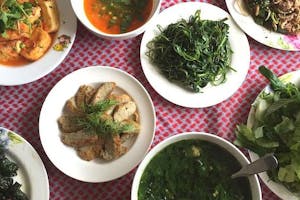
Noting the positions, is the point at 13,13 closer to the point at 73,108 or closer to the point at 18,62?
the point at 18,62

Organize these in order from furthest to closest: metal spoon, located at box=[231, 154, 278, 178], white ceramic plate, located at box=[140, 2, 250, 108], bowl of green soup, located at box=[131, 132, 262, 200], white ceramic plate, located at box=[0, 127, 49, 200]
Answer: white ceramic plate, located at box=[140, 2, 250, 108] → white ceramic plate, located at box=[0, 127, 49, 200] → bowl of green soup, located at box=[131, 132, 262, 200] → metal spoon, located at box=[231, 154, 278, 178]

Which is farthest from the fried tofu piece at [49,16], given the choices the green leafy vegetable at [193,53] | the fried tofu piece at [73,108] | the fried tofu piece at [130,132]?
the fried tofu piece at [130,132]

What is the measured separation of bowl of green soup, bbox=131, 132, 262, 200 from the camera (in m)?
2.19

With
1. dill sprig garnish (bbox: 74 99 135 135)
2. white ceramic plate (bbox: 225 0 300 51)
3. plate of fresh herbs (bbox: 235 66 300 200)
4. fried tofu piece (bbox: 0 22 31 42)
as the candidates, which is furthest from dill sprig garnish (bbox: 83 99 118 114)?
white ceramic plate (bbox: 225 0 300 51)

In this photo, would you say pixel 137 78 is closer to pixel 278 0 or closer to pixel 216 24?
pixel 216 24

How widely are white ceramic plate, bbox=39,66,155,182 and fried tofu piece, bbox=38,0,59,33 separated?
0.26m

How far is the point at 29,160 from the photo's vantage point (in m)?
2.30

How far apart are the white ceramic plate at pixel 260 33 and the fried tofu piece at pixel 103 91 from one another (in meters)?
0.73

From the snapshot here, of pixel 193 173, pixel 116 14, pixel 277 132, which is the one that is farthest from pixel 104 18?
pixel 277 132

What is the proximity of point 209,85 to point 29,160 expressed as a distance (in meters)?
0.96

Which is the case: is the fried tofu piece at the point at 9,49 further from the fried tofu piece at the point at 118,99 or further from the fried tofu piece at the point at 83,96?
the fried tofu piece at the point at 118,99

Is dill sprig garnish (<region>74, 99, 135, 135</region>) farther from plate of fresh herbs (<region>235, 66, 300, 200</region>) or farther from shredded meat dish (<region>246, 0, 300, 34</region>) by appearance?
shredded meat dish (<region>246, 0, 300, 34</region>)

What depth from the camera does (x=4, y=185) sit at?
2246 mm

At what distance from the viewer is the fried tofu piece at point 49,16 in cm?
239
